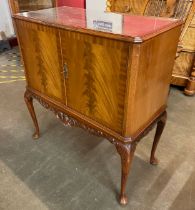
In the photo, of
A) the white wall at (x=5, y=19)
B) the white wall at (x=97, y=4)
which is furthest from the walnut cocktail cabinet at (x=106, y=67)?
the white wall at (x=5, y=19)

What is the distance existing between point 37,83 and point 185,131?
1270 millimetres

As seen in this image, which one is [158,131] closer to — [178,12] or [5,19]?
[178,12]

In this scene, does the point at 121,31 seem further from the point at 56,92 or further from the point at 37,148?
the point at 37,148

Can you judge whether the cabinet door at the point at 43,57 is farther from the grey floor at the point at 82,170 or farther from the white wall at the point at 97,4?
the white wall at the point at 97,4

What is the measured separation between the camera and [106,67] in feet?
3.09

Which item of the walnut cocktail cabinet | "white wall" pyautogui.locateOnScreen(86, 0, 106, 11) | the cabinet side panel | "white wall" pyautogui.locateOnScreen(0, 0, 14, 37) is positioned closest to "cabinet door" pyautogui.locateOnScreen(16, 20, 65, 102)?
the walnut cocktail cabinet

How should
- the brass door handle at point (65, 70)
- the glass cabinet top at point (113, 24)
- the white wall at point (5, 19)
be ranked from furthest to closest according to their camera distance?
the white wall at point (5, 19), the brass door handle at point (65, 70), the glass cabinet top at point (113, 24)

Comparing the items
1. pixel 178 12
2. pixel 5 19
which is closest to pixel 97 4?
pixel 178 12

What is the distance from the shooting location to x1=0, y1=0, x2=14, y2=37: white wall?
3627 mm

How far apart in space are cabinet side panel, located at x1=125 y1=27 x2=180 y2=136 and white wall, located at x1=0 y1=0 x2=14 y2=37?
338cm

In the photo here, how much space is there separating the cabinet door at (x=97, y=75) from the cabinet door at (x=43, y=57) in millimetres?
69

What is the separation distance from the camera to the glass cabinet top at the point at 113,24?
86 cm

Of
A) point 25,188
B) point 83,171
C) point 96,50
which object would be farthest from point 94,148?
point 96,50

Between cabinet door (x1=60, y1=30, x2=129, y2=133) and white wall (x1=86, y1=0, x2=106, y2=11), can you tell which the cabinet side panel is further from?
white wall (x1=86, y1=0, x2=106, y2=11)
